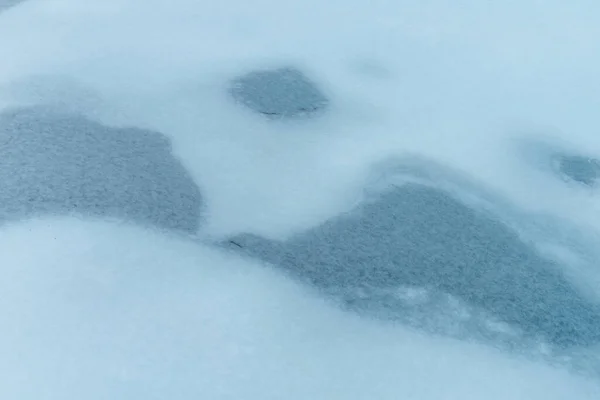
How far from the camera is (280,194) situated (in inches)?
40.5

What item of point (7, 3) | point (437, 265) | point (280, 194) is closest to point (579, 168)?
point (437, 265)

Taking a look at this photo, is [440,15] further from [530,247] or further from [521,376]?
[521,376]

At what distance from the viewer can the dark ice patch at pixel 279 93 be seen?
117 cm

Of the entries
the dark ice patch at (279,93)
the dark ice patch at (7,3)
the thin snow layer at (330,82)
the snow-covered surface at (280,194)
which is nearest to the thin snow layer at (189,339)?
the snow-covered surface at (280,194)

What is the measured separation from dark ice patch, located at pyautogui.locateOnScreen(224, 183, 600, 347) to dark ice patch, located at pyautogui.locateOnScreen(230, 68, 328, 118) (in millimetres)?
260

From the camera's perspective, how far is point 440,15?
145 cm

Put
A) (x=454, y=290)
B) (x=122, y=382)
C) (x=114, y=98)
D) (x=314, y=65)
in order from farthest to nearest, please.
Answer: (x=314, y=65) < (x=114, y=98) < (x=454, y=290) < (x=122, y=382)

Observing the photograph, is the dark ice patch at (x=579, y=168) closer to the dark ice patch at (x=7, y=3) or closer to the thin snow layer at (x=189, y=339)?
the thin snow layer at (x=189, y=339)

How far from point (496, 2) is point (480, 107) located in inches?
16.4

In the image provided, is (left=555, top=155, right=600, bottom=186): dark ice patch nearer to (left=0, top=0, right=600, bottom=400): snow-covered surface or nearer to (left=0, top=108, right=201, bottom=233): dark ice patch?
(left=0, top=0, right=600, bottom=400): snow-covered surface

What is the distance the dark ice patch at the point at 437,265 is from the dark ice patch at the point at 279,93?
0.26 metres

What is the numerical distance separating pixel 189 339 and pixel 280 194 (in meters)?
0.30

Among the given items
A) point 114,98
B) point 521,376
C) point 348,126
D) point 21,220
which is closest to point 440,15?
point 348,126

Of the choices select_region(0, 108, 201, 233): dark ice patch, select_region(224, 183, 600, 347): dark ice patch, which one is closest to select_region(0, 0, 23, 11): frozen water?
select_region(0, 108, 201, 233): dark ice patch
